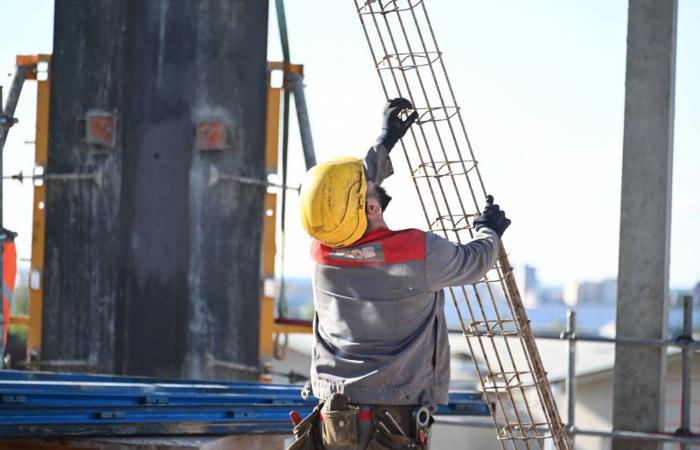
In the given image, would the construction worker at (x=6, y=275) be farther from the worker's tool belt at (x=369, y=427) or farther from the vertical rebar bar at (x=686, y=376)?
the vertical rebar bar at (x=686, y=376)

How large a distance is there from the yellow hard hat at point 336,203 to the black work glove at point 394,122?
124cm

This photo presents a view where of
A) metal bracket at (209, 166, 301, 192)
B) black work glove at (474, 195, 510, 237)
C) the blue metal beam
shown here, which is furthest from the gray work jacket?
metal bracket at (209, 166, 301, 192)

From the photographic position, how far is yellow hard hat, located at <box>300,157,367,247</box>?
6512 millimetres

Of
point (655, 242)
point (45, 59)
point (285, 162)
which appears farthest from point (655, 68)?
point (45, 59)

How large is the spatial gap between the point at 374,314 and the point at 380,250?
353 mm

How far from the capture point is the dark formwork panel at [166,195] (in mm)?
11414

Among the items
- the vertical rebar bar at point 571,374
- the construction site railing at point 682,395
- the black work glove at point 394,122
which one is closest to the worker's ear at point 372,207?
the black work glove at point 394,122

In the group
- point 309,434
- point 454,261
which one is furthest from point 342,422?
point 454,261

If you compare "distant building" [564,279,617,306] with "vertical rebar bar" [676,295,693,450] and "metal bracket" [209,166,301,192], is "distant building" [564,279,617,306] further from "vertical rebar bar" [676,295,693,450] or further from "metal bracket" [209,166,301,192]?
"vertical rebar bar" [676,295,693,450]

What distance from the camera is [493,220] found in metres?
6.89

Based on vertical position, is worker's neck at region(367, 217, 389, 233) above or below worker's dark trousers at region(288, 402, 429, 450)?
above

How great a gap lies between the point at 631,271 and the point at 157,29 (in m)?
4.92

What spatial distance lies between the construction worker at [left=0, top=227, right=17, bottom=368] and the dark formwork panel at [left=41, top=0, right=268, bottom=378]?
1588 millimetres

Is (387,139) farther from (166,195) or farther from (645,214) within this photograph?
(166,195)
